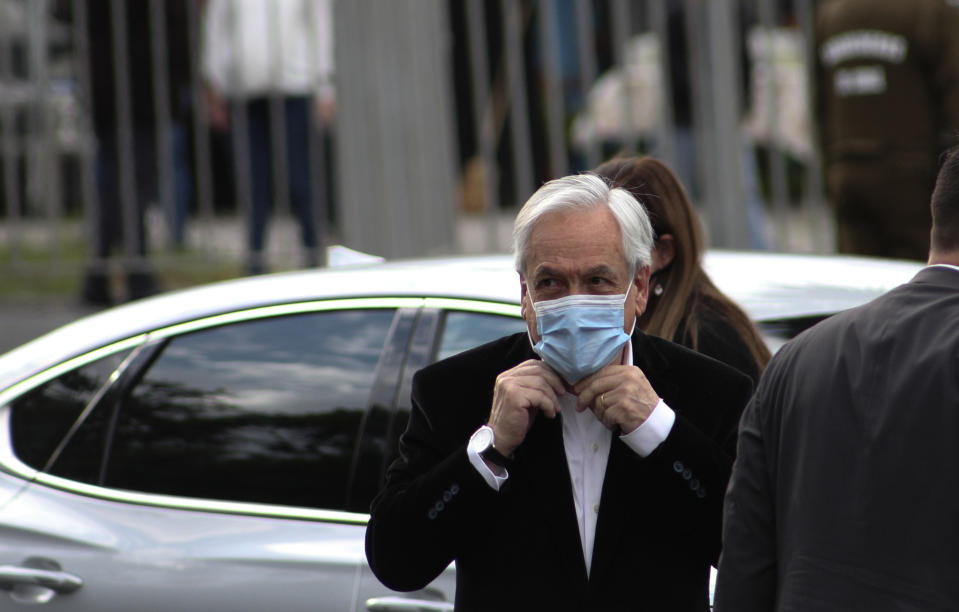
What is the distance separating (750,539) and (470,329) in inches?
51.2

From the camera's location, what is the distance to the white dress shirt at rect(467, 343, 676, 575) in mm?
2207

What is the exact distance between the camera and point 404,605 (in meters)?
2.98

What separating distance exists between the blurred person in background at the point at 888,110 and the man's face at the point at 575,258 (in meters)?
4.16

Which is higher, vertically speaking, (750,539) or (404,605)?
(750,539)

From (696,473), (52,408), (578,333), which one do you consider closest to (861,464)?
(696,473)

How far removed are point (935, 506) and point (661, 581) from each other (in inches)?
20.1

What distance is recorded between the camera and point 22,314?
25.8 ft

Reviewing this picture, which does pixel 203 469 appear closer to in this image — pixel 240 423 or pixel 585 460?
pixel 240 423

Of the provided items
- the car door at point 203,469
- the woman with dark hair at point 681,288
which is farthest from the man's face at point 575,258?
the car door at point 203,469

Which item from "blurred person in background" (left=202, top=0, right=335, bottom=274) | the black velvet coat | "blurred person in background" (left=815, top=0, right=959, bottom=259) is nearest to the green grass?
"blurred person in background" (left=202, top=0, right=335, bottom=274)

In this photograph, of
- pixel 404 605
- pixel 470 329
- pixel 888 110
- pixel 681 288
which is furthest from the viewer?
pixel 888 110

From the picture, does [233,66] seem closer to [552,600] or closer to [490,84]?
[490,84]

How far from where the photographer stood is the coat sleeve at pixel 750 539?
6.63 feet

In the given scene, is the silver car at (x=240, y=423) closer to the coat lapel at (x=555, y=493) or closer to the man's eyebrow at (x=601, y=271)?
the coat lapel at (x=555, y=493)
